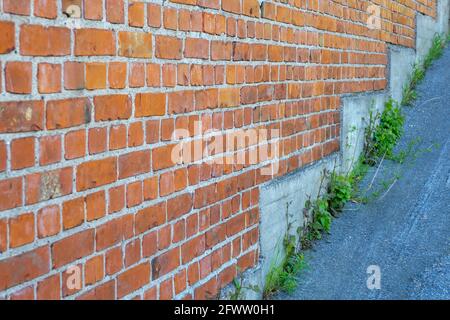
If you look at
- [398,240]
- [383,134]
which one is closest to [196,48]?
[398,240]

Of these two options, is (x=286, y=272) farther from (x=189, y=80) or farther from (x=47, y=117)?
(x=47, y=117)

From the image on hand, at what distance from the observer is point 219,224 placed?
117 inches

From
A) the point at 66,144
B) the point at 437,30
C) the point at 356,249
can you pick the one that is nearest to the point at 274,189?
the point at 356,249

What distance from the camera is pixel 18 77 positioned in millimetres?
1810

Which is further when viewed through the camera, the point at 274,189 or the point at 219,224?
the point at 274,189

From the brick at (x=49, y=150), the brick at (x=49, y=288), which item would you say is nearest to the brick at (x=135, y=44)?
the brick at (x=49, y=150)

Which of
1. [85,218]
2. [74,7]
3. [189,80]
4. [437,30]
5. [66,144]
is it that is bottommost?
[85,218]

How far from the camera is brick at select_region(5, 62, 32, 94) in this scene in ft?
5.83

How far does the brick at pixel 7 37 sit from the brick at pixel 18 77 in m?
0.04

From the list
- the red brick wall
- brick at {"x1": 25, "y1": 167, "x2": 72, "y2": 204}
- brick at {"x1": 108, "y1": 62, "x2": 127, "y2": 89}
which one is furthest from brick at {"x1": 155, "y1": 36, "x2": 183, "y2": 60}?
brick at {"x1": 25, "y1": 167, "x2": 72, "y2": 204}

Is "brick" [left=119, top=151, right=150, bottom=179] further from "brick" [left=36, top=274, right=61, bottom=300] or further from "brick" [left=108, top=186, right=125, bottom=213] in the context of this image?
"brick" [left=36, top=274, right=61, bottom=300]

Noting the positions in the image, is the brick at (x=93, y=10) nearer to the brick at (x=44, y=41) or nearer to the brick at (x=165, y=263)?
the brick at (x=44, y=41)

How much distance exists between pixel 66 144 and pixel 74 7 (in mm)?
430

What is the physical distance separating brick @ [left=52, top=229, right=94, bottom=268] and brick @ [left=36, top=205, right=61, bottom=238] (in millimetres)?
45
